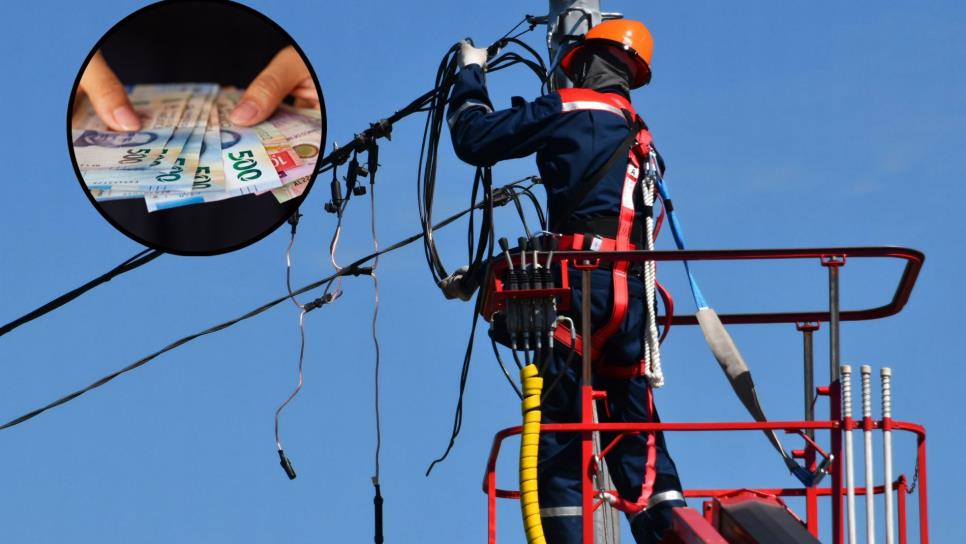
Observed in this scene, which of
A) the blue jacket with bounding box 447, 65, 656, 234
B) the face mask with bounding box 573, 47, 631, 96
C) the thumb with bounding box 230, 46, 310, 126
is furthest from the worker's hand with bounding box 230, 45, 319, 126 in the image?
the face mask with bounding box 573, 47, 631, 96

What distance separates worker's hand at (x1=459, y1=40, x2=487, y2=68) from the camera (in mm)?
9227

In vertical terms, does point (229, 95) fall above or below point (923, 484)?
above

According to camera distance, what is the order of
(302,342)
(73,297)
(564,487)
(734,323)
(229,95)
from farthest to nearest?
(73,297) < (302,342) < (229,95) < (734,323) < (564,487)

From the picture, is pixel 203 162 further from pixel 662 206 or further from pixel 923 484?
pixel 923 484

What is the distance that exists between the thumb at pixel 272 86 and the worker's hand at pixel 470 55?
899 millimetres

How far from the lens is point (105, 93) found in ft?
31.1

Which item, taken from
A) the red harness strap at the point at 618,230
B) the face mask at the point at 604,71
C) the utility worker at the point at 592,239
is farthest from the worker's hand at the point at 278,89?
the red harness strap at the point at 618,230

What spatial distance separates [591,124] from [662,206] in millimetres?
539

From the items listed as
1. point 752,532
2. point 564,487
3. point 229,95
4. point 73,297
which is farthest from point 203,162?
point 752,532

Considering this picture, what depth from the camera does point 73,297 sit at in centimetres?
1153

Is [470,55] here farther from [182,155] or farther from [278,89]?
[182,155]

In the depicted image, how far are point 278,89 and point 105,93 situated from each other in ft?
3.02

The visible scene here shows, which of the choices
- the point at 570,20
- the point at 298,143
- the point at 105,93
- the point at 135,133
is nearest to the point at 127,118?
the point at 135,133

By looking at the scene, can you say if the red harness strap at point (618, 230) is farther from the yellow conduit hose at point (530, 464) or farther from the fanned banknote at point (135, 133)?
the fanned banknote at point (135, 133)
